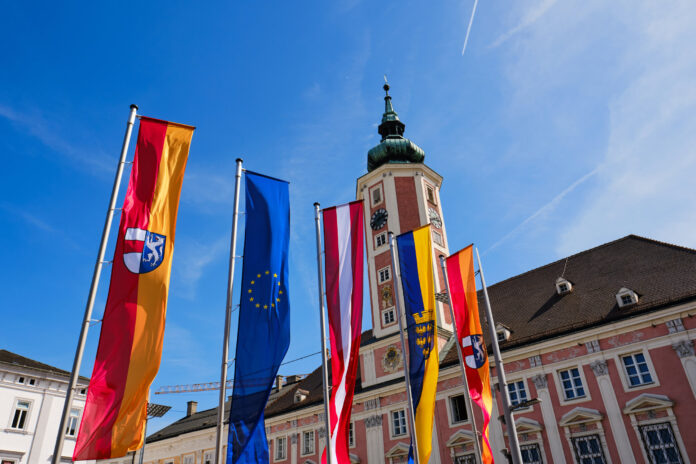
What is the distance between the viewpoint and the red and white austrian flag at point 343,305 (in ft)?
50.7

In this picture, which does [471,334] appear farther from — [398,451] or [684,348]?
[398,451]

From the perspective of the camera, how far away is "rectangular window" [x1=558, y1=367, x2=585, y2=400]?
2834cm

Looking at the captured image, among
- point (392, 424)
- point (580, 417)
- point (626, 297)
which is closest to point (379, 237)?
point (392, 424)

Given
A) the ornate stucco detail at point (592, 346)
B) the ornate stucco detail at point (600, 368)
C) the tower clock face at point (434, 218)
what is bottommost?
the ornate stucco detail at point (600, 368)

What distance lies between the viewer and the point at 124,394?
1155cm

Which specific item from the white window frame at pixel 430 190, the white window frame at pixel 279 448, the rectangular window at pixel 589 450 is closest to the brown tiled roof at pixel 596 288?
the rectangular window at pixel 589 450

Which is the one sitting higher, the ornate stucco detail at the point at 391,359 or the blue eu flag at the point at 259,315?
the ornate stucco detail at the point at 391,359

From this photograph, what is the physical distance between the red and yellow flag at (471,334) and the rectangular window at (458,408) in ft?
41.0

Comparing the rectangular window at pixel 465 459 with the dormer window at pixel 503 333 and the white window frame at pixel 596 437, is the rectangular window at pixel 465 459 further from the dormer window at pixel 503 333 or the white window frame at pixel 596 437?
the dormer window at pixel 503 333

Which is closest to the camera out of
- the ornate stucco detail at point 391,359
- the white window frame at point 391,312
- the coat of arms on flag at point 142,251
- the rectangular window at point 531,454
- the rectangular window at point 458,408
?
the coat of arms on flag at point 142,251

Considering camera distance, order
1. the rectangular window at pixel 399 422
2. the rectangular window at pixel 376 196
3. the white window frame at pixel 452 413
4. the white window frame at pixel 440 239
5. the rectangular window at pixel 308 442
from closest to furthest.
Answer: the white window frame at pixel 452 413 < the rectangular window at pixel 399 422 < the rectangular window at pixel 308 442 < the white window frame at pixel 440 239 < the rectangular window at pixel 376 196

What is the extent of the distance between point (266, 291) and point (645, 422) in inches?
863

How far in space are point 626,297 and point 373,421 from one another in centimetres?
1906

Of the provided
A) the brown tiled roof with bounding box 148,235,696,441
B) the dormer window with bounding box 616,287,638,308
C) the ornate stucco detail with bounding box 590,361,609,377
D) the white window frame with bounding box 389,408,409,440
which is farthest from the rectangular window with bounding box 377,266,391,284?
the dormer window with bounding box 616,287,638,308
